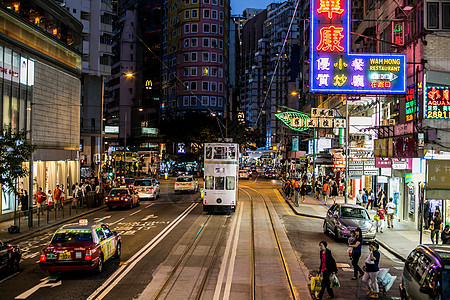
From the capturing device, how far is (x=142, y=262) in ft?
53.3

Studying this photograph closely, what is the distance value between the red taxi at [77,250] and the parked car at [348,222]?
1063 cm

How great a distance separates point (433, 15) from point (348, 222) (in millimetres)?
12164

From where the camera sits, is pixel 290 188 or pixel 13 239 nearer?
pixel 13 239

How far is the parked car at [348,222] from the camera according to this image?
68.6 feet

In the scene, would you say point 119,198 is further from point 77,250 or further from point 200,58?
point 200,58

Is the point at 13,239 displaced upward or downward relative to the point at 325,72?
downward

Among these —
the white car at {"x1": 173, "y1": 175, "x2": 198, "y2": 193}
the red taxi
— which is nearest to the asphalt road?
the red taxi

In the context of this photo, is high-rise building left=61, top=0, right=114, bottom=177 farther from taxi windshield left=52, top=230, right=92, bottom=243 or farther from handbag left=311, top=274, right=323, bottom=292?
handbag left=311, top=274, right=323, bottom=292

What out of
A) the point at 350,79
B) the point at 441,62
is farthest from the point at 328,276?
the point at 441,62

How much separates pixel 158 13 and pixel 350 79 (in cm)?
10020

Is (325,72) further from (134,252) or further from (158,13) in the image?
(158,13)

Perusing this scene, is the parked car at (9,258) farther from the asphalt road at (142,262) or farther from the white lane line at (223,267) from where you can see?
the white lane line at (223,267)

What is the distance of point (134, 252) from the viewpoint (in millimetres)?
18031

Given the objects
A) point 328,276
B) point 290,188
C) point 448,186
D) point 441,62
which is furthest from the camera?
point 290,188
